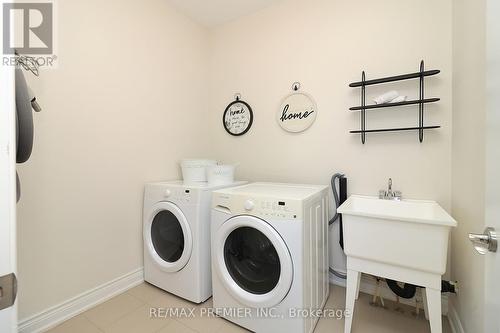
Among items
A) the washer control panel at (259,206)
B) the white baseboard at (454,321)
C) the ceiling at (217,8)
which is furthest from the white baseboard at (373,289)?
the ceiling at (217,8)

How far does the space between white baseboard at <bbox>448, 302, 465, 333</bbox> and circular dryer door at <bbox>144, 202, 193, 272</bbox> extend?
5.66 feet

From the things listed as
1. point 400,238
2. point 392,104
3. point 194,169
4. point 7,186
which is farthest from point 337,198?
point 7,186

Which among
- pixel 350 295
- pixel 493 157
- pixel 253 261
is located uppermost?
pixel 493 157

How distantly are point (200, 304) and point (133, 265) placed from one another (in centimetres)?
69

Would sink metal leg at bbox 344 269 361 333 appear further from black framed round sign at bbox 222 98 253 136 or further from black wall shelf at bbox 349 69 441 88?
black framed round sign at bbox 222 98 253 136

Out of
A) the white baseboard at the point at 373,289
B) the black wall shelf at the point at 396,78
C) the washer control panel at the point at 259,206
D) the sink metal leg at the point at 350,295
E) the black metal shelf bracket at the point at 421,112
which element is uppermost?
the black wall shelf at the point at 396,78

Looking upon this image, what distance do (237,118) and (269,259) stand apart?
155 centimetres

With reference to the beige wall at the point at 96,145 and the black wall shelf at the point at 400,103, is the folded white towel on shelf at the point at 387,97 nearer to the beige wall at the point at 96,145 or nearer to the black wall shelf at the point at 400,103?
the black wall shelf at the point at 400,103

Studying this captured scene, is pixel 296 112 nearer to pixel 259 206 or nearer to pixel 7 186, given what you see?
pixel 259 206

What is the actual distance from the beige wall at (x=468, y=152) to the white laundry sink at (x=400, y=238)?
0.14m

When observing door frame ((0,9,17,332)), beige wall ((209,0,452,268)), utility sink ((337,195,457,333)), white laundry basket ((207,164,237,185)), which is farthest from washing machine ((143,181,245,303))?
door frame ((0,9,17,332))

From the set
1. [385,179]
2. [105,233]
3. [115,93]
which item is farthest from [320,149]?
[105,233]

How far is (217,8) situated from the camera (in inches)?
89.2

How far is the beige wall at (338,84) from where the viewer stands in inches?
61.6
